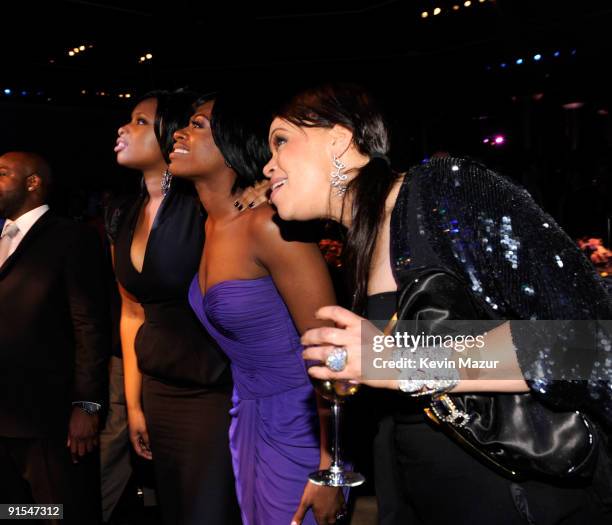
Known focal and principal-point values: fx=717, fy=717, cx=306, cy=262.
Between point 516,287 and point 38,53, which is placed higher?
point 38,53

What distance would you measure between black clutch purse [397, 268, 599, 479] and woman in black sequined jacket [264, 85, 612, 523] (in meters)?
0.04

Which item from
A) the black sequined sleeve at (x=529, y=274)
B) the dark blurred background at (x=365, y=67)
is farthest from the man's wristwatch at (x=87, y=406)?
the dark blurred background at (x=365, y=67)

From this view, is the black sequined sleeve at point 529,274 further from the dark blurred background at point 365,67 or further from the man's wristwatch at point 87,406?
the dark blurred background at point 365,67

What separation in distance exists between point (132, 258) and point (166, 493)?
37.8 inches

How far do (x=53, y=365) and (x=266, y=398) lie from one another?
4.32 ft

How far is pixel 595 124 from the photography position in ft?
30.8

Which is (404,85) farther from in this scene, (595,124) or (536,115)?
(595,124)

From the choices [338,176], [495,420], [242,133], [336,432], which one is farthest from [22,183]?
[495,420]

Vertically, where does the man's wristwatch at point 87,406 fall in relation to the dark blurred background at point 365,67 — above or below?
below

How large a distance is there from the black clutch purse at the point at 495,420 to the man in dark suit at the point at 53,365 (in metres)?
2.25

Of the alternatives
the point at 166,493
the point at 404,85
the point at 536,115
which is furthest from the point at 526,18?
the point at 166,493

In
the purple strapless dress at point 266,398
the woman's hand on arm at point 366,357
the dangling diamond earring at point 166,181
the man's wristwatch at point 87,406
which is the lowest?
the man's wristwatch at point 87,406

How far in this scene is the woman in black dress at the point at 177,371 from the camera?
2.73m

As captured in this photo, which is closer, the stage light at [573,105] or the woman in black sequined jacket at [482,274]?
the woman in black sequined jacket at [482,274]
